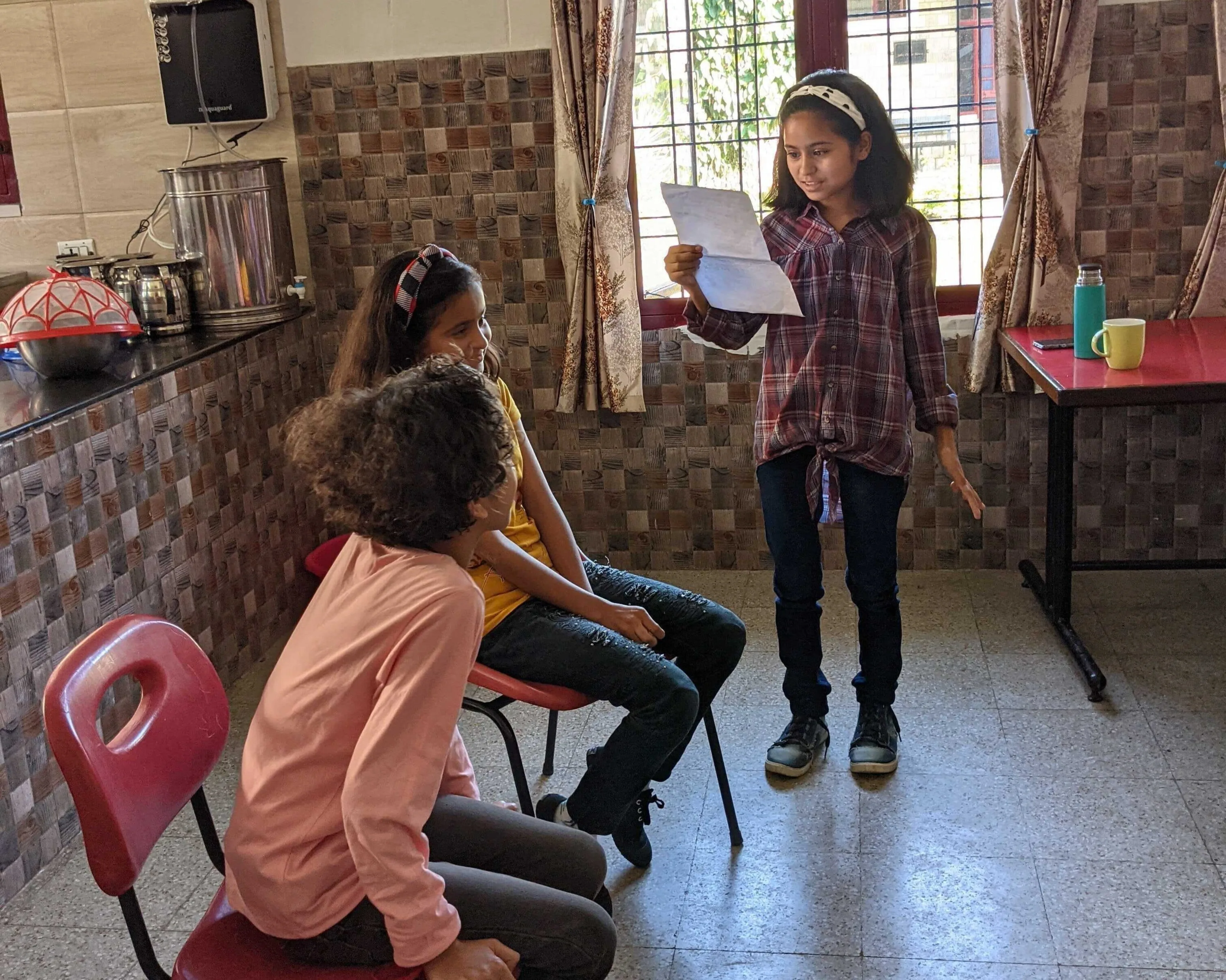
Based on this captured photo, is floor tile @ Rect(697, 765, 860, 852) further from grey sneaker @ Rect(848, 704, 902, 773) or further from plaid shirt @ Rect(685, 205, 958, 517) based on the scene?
plaid shirt @ Rect(685, 205, 958, 517)

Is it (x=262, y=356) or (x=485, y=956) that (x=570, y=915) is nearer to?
(x=485, y=956)

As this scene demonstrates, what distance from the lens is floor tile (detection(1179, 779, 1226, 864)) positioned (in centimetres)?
215

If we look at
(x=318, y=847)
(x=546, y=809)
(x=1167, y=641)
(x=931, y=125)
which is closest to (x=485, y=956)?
(x=318, y=847)

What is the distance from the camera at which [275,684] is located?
135 centimetres

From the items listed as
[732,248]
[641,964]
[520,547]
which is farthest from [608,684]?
[732,248]

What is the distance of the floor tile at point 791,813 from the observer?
2.26 meters

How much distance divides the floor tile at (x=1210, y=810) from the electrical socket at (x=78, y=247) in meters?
3.01

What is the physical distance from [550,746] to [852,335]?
974 millimetres

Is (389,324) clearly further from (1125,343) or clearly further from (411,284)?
(1125,343)

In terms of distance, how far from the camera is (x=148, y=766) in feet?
4.40

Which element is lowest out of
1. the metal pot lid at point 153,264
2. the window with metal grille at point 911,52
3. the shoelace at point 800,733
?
the shoelace at point 800,733

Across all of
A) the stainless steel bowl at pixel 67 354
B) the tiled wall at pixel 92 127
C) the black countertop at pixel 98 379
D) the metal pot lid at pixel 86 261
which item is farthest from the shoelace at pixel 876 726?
the metal pot lid at pixel 86 261

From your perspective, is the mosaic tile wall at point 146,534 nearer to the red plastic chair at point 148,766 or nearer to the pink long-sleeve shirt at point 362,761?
the red plastic chair at point 148,766

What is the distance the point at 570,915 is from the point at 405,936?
18cm
